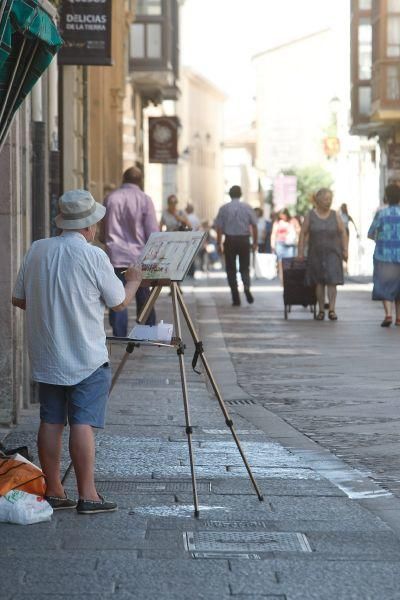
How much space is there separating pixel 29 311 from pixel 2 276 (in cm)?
302

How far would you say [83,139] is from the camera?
24578mm

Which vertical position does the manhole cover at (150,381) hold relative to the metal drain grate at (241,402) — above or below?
below

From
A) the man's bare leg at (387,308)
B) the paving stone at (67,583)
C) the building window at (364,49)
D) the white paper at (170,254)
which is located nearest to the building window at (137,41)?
the building window at (364,49)

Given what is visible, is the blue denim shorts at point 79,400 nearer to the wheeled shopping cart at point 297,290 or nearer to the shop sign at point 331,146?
the wheeled shopping cart at point 297,290

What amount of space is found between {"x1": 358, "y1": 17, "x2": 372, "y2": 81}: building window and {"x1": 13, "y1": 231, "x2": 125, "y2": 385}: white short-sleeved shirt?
4989 cm

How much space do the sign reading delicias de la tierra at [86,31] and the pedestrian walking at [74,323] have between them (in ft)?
38.6

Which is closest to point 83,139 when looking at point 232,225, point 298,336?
point 232,225

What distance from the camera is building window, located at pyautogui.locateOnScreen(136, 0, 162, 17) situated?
47.0 m

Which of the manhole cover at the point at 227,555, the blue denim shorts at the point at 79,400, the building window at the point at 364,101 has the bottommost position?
the manhole cover at the point at 227,555

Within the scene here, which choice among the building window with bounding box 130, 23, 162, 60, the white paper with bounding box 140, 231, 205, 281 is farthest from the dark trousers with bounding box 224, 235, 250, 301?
the building window with bounding box 130, 23, 162, 60

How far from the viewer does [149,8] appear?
47344 mm

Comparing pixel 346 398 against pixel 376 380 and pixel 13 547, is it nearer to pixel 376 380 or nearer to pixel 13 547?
pixel 376 380

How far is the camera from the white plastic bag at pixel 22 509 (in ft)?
25.0

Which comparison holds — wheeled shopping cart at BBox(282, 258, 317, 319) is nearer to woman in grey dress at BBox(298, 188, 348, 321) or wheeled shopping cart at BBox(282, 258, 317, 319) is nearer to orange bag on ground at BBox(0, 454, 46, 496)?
woman in grey dress at BBox(298, 188, 348, 321)
